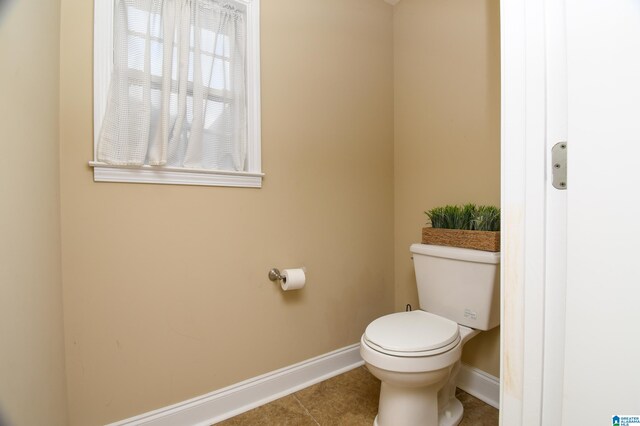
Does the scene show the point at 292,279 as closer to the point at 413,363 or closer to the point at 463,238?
the point at 413,363

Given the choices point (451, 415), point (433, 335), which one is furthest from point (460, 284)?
point (451, 415)

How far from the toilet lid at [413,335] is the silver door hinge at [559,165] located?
0.87m

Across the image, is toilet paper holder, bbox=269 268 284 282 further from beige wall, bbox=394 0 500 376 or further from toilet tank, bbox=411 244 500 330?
beige wall, bbox=394 0 500 376

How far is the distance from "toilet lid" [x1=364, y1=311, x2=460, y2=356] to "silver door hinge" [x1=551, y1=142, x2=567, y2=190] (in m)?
0.87

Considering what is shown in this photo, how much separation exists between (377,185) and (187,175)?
1.20 metres

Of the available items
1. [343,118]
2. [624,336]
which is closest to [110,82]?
[343,118]

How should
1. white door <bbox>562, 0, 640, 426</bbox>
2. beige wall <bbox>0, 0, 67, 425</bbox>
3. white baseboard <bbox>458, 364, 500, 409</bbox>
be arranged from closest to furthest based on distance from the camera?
white door <bbox>562, 0, 640, 426</bbox> < beige wall <bbox>0, 0, 67, 425</bbox> < white baseboard <bbox>458, 364, 500, 409</bbox>

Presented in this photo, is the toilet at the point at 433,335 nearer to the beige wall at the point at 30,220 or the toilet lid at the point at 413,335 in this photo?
the toilet lid at the point at 413,335

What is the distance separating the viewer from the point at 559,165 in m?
0.46

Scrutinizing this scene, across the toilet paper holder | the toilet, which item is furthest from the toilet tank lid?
the toilet paper holder

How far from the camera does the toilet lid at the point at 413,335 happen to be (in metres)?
1.13

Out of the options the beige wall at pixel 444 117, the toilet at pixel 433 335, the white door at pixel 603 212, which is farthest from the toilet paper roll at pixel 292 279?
the white door at pixel 603 212

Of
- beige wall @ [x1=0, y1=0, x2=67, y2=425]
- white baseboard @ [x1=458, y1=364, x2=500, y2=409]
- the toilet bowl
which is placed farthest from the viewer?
white baseboard @ [x1=458, y1=364, x2=500, y2=409]

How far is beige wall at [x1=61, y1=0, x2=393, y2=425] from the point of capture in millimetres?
1133
